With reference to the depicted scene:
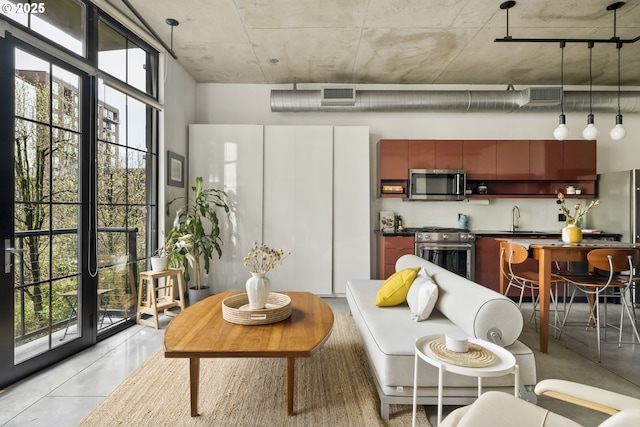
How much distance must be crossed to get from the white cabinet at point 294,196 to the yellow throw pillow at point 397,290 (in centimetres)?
201

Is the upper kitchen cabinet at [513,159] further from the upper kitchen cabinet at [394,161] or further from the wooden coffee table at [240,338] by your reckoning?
the wooden coffee table at [240,338]

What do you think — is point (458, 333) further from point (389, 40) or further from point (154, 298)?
point (389, 40)

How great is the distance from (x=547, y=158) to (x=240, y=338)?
4920mm

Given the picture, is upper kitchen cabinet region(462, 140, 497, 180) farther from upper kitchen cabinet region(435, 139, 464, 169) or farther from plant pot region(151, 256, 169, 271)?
plant pot region(151, 256, 169, 271)

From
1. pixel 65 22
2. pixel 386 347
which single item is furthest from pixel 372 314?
pixel 65 22

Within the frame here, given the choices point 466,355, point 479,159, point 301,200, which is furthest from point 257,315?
point 479,159

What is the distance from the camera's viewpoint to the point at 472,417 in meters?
1.15

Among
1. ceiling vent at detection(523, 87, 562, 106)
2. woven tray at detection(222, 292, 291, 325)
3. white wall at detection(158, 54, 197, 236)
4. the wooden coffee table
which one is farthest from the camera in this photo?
ceiling vent at detection(523, 87, 562, 106)

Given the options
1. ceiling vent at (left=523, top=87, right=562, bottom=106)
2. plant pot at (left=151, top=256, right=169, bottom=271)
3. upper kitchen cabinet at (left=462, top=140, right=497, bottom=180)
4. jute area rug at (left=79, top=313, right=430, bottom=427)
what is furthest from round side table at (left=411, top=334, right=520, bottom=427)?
ceiling vent at (left=523, top=87, right=562, bottom=106)

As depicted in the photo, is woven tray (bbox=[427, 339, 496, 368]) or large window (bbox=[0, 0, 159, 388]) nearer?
woven tray (bbox=[427, 339, 496, 368])

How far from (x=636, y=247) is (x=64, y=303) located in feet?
16.0

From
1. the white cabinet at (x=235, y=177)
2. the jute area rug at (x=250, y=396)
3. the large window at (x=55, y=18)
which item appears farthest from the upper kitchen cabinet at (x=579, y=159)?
the large window at (x=55, y=18)

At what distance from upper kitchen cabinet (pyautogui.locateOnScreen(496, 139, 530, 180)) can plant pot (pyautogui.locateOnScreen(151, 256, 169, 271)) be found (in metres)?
4.62

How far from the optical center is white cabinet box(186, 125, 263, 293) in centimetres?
454
